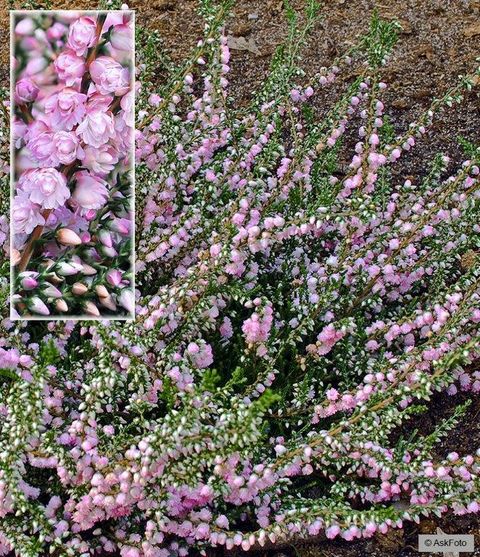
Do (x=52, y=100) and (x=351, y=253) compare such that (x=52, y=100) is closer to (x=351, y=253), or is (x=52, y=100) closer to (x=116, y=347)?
(x=116, y=347)

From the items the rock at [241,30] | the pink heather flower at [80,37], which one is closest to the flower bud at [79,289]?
the pink heather flower at [80,37]

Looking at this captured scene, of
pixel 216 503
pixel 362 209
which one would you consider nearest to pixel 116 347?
pixel 216 503

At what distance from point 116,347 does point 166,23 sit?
329 cm

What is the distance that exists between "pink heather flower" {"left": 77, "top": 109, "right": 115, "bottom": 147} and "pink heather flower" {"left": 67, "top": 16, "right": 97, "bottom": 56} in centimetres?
20

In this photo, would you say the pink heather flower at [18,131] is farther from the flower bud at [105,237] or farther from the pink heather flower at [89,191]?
the flower bud at [105,237]

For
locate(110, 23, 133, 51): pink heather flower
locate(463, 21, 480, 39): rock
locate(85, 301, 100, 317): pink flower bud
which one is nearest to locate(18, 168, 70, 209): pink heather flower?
locate(85, 301, 100, 317): pink flower bud

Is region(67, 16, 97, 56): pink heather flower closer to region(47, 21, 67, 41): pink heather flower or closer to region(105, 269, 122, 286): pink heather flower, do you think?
region(47, 21, 67, 41): pink heather flower

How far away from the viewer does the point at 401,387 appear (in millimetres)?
3033

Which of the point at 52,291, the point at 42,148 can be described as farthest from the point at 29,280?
the point at 42,148

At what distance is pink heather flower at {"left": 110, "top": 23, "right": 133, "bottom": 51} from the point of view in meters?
2.94

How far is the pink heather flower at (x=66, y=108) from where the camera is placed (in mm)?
2895

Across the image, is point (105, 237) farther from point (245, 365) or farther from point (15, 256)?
point (245, 365)

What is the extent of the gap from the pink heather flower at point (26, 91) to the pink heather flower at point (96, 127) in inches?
7.4

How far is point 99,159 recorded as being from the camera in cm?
296
